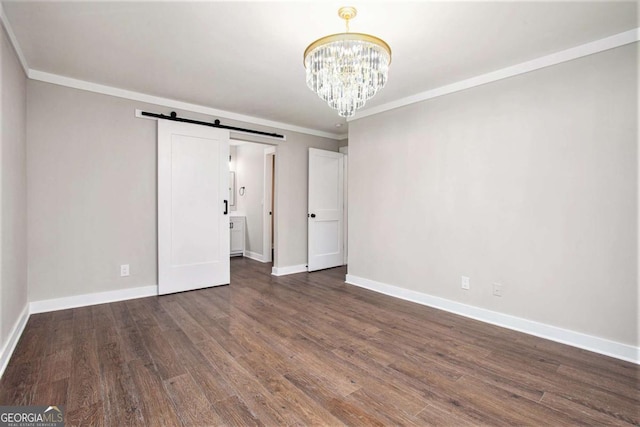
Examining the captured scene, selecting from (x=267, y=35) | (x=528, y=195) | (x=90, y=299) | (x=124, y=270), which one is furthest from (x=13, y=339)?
(x=528, y=195)

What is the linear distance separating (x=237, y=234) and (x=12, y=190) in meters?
4.28

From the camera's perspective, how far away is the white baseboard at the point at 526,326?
2365 mm

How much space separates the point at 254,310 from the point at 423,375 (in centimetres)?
186

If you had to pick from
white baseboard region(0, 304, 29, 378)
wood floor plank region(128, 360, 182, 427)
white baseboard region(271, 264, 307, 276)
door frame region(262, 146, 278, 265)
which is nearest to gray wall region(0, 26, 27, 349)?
white baseboard region(0, 304, 29, 378)

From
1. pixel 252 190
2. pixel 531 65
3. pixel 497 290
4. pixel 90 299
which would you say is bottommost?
pixel 90 299

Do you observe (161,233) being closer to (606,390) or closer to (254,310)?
(254,310)

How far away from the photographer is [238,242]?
6.68 metres

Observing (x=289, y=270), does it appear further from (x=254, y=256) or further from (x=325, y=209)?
(x=254, y=256)

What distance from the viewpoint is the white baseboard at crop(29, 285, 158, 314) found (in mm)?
3163

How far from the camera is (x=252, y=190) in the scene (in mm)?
6582

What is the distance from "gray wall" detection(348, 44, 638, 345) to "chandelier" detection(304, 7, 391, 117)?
155 cm

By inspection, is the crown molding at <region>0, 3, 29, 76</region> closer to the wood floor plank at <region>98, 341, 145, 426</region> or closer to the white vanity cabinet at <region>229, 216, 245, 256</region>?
the wood floor plank at <region>98, 341, 145, 426</region>

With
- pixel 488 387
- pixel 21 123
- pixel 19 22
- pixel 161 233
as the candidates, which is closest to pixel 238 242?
pixel 161 233

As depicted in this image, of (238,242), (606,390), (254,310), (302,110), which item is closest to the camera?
(606,390)
